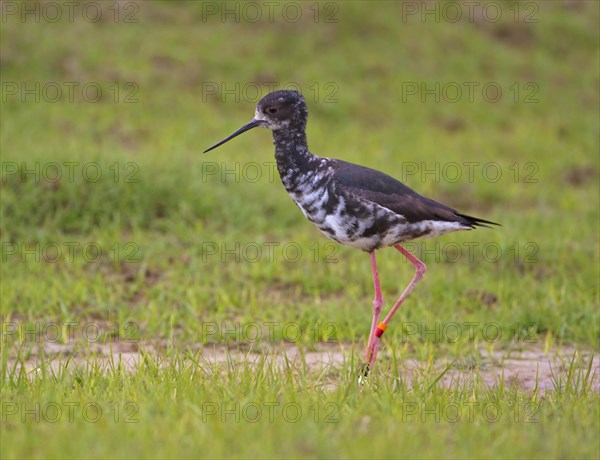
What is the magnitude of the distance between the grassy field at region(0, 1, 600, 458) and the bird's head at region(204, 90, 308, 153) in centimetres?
140

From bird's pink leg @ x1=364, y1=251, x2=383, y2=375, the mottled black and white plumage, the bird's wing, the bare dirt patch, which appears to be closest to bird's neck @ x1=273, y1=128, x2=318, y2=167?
the mottled black and white plumage

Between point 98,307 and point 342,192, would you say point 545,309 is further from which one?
Answer: point 98,307

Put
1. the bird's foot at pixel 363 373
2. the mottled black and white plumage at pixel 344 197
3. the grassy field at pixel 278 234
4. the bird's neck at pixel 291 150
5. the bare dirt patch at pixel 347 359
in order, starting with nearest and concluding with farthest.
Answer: the grassy field at pixel 278 234 < the bird's foot at pixel 363 373 < the mottled black and white plumage at pixel 344 197 < the bird's neck at pixel 291 150 < the bare dirt patch at pixel 347 359

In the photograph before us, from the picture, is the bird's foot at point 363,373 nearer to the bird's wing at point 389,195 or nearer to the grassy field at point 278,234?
the grassy field at point 278,234

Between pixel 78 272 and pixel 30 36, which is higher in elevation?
pixel 30 36

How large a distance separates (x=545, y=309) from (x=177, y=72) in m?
6.74

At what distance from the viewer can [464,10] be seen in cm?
1493

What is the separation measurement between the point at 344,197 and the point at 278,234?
11.5 ft

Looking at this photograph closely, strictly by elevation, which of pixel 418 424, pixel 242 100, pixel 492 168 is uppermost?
pixel 242 100

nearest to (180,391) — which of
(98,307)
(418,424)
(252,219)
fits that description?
(418,424)

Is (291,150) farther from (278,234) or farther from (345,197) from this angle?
(278,234)

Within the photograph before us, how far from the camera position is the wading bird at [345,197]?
550 centimetres

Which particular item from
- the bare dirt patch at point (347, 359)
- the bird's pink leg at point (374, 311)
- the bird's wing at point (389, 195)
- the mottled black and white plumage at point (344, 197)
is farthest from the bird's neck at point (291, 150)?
the bare dirt patch at point (347, 359)

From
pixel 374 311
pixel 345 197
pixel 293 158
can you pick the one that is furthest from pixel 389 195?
pixel 374 311
